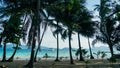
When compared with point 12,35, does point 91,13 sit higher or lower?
higher

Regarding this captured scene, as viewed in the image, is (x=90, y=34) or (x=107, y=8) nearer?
(x=107, y=8)

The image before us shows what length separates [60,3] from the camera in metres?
25.4

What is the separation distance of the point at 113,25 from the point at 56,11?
67.7 feet

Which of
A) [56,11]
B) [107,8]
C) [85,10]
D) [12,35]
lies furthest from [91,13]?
[56,11]

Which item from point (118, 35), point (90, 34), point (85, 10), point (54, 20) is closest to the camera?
point (54, 20)

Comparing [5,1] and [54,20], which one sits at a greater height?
[5,1]

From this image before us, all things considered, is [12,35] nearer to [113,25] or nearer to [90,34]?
[90,34]

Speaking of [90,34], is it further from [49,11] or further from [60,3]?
[49,11]

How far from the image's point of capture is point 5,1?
27859 millimetres

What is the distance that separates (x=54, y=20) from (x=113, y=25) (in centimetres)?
2120

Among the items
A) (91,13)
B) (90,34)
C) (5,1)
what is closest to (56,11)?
(5,1)

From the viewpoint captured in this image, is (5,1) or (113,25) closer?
(5,1)

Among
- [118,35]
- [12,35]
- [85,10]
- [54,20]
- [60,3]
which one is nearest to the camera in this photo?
[54,20]

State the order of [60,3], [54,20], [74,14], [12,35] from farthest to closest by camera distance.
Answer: [12,35]
[74,14]
[60,3]
[54,20]
